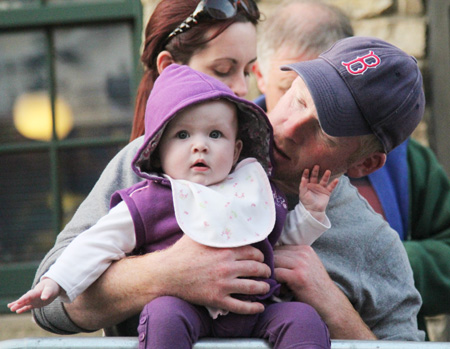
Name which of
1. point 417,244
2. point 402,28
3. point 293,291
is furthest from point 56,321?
point 402,28

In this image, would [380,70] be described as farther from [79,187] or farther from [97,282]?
[79,187]

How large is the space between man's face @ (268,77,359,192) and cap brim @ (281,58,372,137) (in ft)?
0.11

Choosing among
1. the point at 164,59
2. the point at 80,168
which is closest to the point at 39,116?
the point at 80,168

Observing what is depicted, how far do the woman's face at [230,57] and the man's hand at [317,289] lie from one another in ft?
2.31

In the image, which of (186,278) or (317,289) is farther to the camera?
(317,289)

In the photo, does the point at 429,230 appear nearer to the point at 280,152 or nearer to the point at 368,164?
the point at 368,164

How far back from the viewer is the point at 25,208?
4.15m

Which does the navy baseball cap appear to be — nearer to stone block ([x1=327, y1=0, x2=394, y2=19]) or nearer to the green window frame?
stone block ([x1=327, y1=0, x2=394, y2=19])

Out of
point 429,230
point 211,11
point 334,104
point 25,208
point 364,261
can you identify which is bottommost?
point 25,208

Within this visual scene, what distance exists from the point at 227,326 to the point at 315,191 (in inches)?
17.7

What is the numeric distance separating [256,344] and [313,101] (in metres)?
0.68

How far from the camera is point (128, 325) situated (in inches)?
80.1

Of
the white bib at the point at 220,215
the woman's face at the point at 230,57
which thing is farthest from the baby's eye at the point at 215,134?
the woman's face at the point at 230,57

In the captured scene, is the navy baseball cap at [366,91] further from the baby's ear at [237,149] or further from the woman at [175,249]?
the woman at [175,249]
